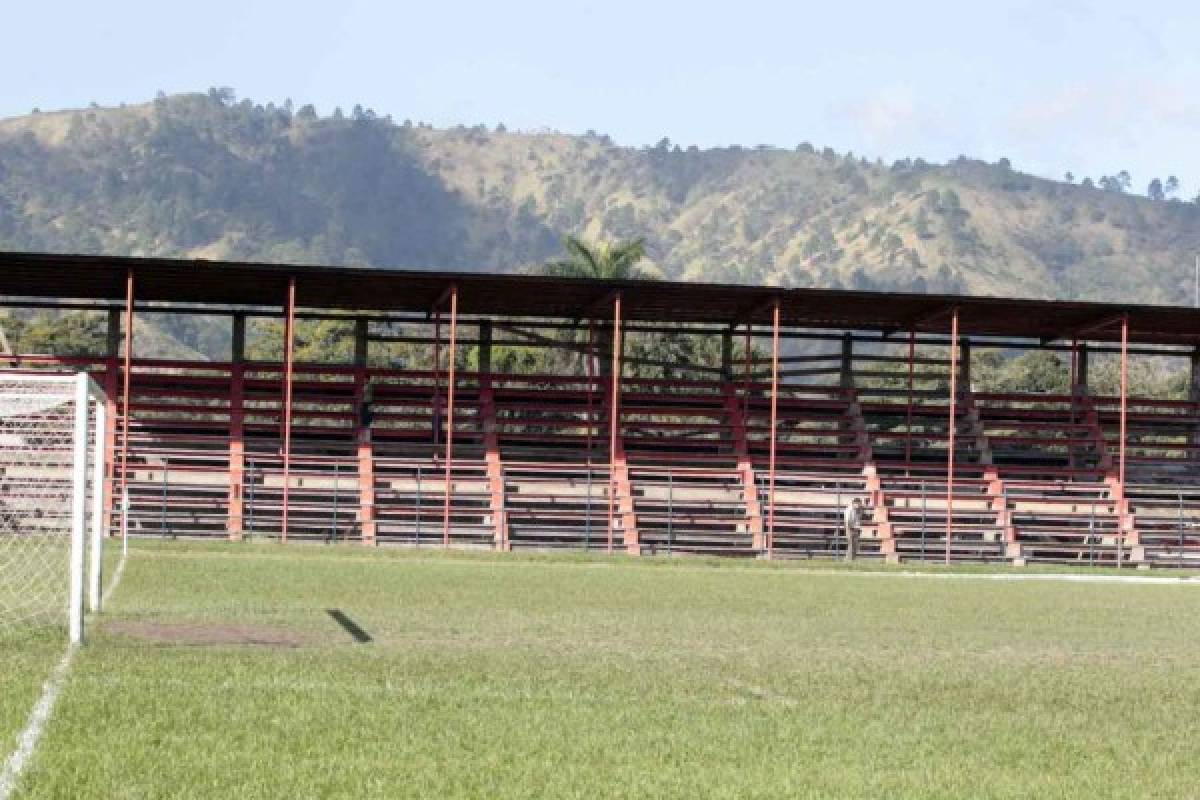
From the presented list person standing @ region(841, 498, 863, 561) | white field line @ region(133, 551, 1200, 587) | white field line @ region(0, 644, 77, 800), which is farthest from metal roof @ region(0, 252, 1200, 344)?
white field line @ region(0, 644, 77, 800)

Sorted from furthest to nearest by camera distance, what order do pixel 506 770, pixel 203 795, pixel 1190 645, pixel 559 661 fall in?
pixel 1190 645 < pixel 559 661 < pixel 506 770 < pixel 203 795

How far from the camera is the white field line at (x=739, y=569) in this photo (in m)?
33.3

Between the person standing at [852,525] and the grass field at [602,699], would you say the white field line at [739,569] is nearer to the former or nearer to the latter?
the person standing at [852,525]

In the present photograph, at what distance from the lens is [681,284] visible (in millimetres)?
39812

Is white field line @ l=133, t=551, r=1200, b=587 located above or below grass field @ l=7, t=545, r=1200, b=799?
below

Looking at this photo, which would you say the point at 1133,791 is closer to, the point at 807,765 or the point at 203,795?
the point at 807,765

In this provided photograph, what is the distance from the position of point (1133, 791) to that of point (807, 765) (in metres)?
1.54

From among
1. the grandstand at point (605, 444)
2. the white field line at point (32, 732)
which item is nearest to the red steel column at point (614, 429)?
the grandstand at point (605, 444)

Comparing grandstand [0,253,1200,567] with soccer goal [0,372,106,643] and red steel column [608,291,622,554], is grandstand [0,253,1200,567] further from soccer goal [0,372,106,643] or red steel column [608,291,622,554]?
soccer goal [0,372,106,643]

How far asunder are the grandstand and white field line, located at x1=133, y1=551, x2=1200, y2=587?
3749 millimetres

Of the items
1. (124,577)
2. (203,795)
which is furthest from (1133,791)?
(124,577)

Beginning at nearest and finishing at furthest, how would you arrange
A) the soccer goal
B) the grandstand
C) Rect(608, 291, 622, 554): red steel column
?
the soccer goal
Rect(608, 291, 622, 554): red steel column
the grandstand

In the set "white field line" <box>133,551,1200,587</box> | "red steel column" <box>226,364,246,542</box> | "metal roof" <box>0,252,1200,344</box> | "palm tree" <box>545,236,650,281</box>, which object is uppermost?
"palm tree" <box>545,236,650,281</box>

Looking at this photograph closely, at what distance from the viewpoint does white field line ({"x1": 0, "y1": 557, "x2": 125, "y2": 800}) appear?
8484 millimetres
